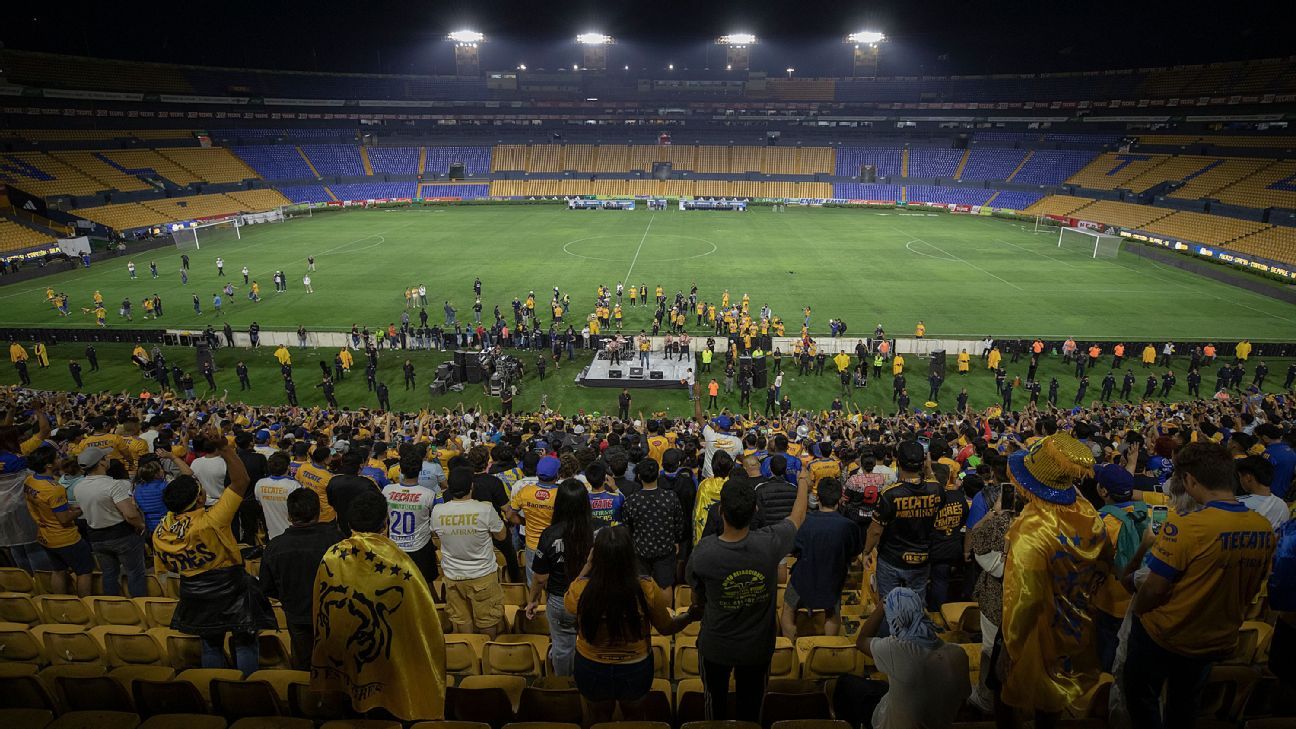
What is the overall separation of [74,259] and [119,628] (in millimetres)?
49569

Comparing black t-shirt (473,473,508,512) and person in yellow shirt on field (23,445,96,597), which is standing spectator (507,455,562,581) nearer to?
black t-shirt (473,473,508,512)

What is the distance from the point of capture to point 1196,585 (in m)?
4.05

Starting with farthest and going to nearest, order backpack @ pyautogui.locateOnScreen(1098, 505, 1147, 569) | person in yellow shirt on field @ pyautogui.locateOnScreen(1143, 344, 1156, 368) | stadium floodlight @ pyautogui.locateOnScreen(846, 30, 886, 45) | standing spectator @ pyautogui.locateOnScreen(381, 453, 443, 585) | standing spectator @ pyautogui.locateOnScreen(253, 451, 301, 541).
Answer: stadium floodlight @ pyautogui.locateOnScreen(846, 30, 886, 45), person in yellow shirt on field @ pyautogui.locateOnScreen(1143, 344, 1156, 368), standing spectator @ pyautogui.locateOnScreen(253, 451, 301, 541), standing spectator @ pyautogui.locateOnScreen(381, 453, 443, 585), backpack @ pyautogui.locateOnScreen(1098, 505, 1147, 569)

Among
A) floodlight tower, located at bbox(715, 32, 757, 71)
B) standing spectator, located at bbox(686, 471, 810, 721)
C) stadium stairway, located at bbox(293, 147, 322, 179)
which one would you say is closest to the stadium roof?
floodlight tower, located at bbox(715, 32, 757, 71)

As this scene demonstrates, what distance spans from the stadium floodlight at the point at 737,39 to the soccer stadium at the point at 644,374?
36.7 inches

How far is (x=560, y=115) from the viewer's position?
8925 centimetres

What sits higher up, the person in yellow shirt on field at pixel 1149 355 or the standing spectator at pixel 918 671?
the standing spectator at pixel 918 671

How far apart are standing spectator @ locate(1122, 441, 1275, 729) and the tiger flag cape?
14.9ft

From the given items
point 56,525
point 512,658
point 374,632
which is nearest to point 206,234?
point 56,525

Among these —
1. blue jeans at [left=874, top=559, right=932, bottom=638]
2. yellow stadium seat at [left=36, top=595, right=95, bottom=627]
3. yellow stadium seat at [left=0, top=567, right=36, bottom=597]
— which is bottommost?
yellow stadium seat at [left=0, top=567, right=36, bottom=597]

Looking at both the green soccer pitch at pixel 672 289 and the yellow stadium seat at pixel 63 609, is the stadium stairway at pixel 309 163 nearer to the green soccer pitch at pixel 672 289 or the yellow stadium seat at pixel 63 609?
the green soccer pitch at pixel 672 289

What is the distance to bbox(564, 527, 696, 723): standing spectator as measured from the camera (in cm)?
412

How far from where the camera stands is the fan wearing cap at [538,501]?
6.61m

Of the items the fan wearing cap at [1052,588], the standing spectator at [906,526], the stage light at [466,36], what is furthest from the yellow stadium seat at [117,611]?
the stage light at [466,36]
